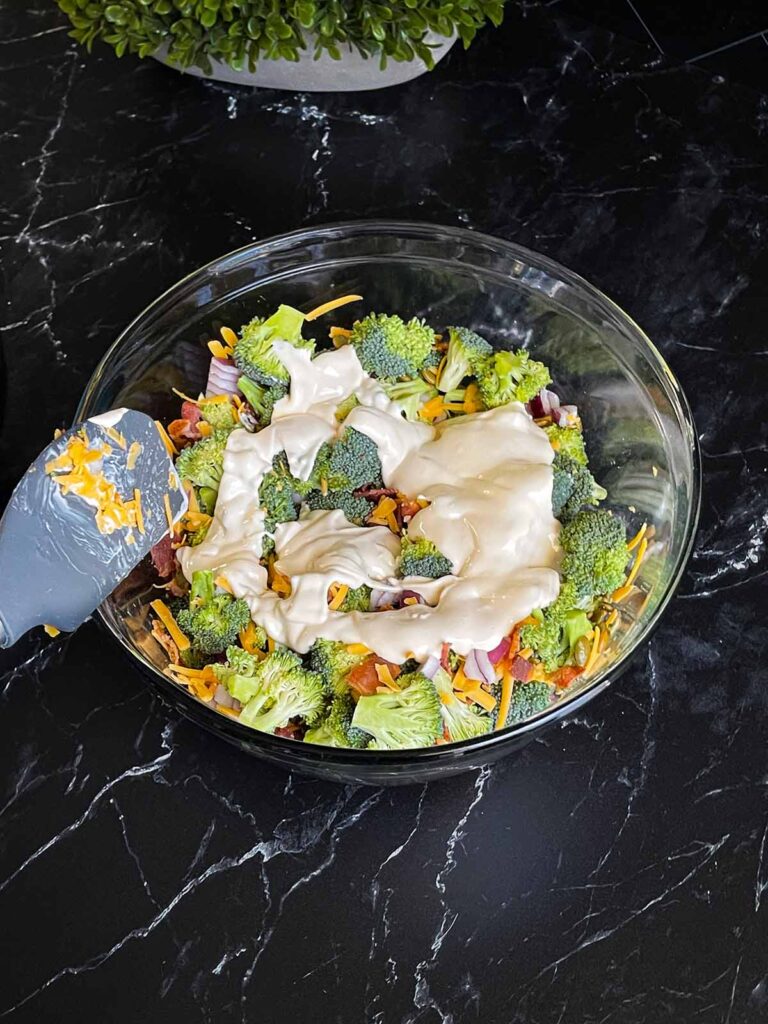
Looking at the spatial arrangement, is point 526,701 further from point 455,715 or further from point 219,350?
point 219,350

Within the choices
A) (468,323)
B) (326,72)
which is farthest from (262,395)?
(326,72)

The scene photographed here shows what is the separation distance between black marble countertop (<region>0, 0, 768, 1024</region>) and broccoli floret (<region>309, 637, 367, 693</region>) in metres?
0.23

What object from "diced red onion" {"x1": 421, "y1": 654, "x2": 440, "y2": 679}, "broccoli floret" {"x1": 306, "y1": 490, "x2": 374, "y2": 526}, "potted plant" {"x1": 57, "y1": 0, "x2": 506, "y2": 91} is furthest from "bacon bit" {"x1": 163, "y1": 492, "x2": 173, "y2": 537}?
"potted plant" {"x1": 57, "y1": 0, "x2": 506, "y2": 91}

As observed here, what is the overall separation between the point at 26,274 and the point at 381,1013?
157 cm

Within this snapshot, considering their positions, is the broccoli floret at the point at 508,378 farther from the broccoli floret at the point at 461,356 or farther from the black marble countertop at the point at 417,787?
the black marble countertop at the point at 417,787

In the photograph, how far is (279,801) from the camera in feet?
6.53

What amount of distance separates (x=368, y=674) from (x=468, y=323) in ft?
2.50

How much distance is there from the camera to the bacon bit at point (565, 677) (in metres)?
1.93

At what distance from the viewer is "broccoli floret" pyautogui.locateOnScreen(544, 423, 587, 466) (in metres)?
2.09

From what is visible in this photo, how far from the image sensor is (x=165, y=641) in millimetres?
1975

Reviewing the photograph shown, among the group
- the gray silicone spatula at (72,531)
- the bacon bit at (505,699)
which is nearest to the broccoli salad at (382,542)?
the bacon bit at (505,699)

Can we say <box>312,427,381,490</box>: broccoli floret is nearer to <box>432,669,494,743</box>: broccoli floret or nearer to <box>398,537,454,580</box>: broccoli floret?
<box>398,537,454,580</box>: broccoli floret

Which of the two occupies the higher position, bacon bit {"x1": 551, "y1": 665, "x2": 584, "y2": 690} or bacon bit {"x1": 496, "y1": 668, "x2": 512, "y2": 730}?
bacon bit {"x1": 496, "y1": 668, "x2": 512, "y2": 730}

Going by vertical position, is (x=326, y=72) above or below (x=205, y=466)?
above
